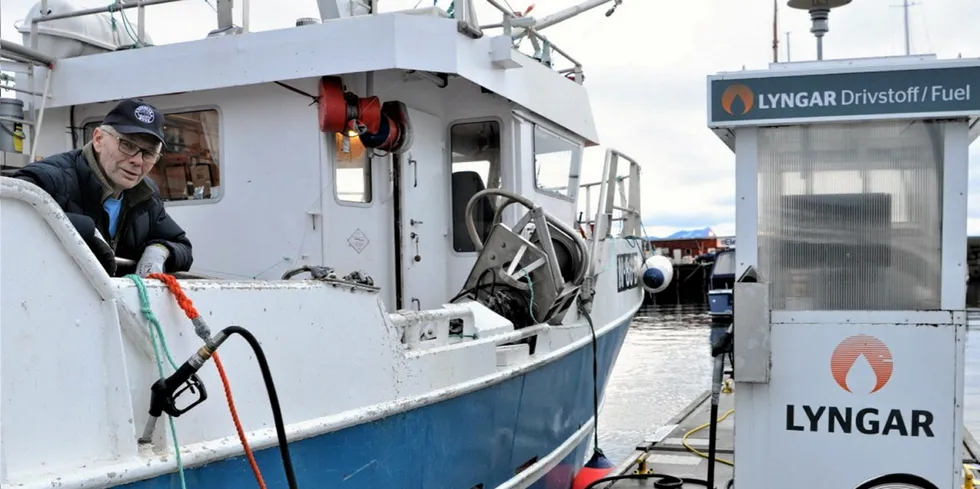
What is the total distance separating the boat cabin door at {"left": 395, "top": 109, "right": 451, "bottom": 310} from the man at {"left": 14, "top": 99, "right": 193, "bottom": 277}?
262 centimetres

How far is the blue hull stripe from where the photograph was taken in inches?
116

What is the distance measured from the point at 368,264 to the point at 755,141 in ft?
8.82

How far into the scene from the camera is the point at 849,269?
3758 millimetres

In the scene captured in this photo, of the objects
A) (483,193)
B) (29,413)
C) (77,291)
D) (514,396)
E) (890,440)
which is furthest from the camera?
(483,193)

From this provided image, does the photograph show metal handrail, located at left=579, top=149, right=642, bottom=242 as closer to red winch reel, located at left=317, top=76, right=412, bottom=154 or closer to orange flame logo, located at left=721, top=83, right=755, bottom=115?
red winch reel, located at left=317, top=76, right=412, bottom=154

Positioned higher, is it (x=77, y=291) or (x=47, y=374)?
(x=77, y=291)

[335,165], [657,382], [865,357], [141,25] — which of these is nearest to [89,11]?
[141,25]

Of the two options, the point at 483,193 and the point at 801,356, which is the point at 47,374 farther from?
the point at 483,193

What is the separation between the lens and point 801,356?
148 inches

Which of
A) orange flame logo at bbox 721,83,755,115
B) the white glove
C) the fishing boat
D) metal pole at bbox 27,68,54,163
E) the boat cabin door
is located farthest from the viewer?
the boat cabin door

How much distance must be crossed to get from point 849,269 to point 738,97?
36.2 inches

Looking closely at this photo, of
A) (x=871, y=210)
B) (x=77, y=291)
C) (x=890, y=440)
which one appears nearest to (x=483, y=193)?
(x=871, y=210)

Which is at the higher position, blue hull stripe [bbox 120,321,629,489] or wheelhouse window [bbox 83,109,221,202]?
wheelhouse window [bbox 83,109,221,202]

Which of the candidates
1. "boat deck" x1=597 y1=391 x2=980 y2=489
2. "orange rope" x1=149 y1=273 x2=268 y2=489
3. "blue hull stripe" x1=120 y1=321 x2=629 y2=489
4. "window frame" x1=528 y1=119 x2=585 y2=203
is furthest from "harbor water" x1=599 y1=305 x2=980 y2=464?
"orange rope" x1=149 y1=273 x2=268 y2=489
